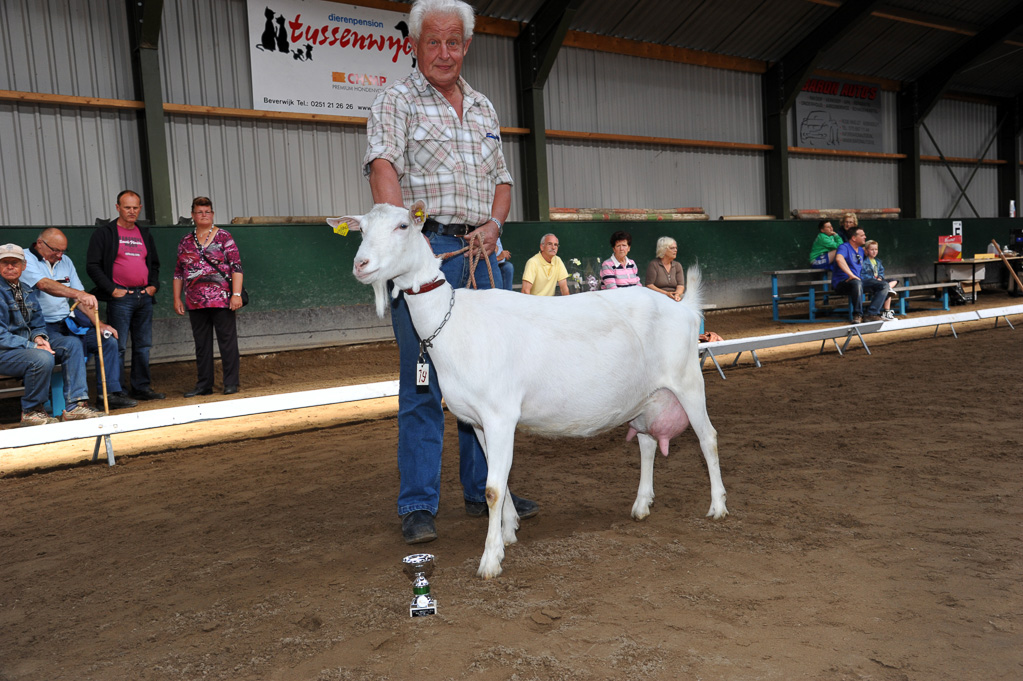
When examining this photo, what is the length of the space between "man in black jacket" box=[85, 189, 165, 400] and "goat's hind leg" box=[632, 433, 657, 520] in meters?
5.23

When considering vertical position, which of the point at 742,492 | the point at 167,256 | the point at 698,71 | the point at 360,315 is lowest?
the point at 742,492

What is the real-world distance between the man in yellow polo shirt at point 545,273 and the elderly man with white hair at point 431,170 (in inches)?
171

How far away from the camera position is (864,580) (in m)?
2.43

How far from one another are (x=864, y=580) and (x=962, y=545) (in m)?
0.54

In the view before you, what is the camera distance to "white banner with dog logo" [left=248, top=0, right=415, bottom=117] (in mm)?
10125

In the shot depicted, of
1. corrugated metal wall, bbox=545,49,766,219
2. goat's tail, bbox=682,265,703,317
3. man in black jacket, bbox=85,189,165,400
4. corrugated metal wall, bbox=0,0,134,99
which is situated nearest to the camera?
goat's tail, bbox=682,265,703,317

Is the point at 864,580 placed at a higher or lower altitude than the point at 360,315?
lower

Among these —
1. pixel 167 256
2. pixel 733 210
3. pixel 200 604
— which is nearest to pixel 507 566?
pixel 200 604

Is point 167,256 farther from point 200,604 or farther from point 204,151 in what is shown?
point 200,604

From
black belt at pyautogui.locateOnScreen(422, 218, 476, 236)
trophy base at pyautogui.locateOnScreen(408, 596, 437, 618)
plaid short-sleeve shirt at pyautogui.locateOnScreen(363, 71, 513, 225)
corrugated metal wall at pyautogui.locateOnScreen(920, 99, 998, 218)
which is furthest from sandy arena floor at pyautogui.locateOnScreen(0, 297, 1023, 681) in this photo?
corrugated metal wall at pyautogui.locateOnScreen(920, 99, 998, 218)

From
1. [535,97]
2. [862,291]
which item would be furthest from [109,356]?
[862,291]

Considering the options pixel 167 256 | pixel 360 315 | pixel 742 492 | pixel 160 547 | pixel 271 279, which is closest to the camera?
pixel 160 547

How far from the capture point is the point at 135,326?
6.91 metres

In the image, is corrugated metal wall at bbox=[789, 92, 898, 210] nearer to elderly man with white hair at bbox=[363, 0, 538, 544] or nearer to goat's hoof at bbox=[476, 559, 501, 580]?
elderly man with white hair at bbox=[363, 0, 538, 544]
